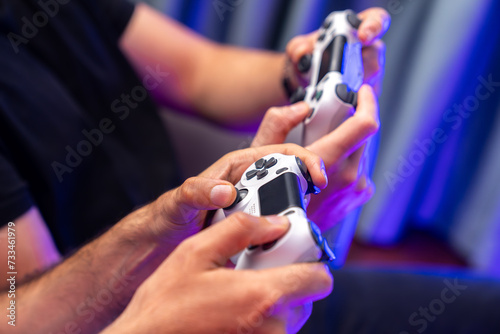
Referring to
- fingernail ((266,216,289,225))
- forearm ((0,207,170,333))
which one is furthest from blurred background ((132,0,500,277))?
fingernail ((266,216,289,225))

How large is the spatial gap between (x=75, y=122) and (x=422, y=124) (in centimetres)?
84

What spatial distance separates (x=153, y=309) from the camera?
1.17ft

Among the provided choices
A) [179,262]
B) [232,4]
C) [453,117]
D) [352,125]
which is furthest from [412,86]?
[179,262]

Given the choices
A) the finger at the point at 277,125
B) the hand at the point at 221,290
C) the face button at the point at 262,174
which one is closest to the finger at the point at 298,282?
the hand at the point at 221,290

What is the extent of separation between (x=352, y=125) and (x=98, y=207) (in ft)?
1.36

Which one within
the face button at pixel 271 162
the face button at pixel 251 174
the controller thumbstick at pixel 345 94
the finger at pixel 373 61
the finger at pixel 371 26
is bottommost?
the face button at pixel 251 174

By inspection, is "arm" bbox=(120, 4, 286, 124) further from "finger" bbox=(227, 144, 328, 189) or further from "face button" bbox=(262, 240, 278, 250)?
"face button" bbox=(262, 240, 278, 250)

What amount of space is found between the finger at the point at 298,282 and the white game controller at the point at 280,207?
14mm

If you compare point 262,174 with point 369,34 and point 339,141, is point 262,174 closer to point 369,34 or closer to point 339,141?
point 339,141

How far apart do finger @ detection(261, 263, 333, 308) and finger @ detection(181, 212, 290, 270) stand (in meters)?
0.03

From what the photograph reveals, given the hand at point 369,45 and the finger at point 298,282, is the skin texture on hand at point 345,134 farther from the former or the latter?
the finger at point 298,282

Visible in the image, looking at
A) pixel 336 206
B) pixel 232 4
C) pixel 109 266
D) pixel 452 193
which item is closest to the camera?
pixel 109 266

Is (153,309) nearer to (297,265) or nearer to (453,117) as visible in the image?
(297,265)

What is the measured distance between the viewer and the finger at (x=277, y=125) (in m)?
0.54
